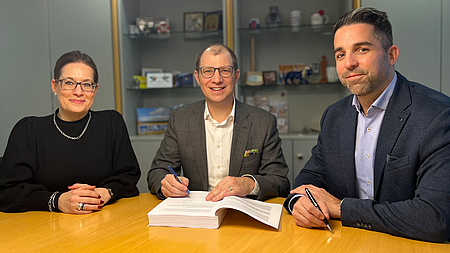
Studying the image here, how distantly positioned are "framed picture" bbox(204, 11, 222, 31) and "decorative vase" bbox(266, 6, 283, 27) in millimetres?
452

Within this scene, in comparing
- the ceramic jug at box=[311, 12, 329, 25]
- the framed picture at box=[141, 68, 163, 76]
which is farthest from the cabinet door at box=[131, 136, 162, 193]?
the ceramic jug at box=[311, 12, 329, 25]

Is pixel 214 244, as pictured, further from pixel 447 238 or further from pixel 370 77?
pixel 370 77

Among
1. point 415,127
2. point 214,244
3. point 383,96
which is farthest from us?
point 383,96

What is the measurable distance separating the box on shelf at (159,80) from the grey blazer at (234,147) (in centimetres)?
149

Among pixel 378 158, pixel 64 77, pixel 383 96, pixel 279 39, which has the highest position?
pixel 279 39

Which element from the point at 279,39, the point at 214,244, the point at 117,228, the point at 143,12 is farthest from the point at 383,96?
the point at 143,12

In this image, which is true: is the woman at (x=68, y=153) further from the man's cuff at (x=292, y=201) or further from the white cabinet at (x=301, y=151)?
the white cabinet at (x=301, y=151)

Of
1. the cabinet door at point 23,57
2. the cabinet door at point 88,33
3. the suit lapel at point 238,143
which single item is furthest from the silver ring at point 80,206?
the cabinet door at point 23,57

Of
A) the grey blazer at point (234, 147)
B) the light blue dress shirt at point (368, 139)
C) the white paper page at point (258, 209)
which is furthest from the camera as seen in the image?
the grey blazer at point (234, 147)

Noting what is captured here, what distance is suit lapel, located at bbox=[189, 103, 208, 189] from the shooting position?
7.07ft

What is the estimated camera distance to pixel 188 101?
3.94 m

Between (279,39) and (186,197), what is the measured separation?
2508 millimetres

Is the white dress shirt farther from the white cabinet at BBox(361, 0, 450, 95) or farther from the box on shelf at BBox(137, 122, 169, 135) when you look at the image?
the white cabinet at BBox(361, 0, 450, 95)

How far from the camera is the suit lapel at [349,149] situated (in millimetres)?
1652
